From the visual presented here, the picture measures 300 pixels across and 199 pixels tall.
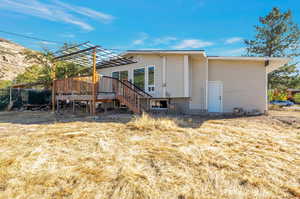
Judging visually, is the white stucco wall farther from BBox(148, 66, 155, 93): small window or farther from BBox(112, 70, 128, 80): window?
BBox(112, 70, 128, 80): window

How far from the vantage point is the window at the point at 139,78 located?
30.8 ft

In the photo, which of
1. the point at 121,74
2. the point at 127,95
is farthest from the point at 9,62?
the point at 127,95

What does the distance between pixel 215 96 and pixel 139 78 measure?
16.6ft

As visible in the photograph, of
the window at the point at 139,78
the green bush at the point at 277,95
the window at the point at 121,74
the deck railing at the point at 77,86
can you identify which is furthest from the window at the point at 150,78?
the green bush at the point at 277,95

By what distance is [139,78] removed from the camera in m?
9.55

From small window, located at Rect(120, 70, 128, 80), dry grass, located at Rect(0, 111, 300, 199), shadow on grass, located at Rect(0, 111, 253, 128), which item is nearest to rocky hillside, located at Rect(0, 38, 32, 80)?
small window, located at Rect(120, 70, 128, 80)

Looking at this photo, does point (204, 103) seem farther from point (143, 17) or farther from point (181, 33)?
point (143, 17)

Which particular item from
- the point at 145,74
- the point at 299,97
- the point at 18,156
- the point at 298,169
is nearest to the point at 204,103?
the point at 145,74

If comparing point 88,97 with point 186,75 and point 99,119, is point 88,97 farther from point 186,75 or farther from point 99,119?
point 186,75

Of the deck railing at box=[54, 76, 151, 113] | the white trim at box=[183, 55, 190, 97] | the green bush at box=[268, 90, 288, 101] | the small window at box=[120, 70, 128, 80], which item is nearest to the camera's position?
the deck railing at box=[54, 76, 151, 113]

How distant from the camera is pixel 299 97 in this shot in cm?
1888

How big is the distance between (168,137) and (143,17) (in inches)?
456

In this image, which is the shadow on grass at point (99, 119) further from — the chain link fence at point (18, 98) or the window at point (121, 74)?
the chain link fence at point (18, 98)

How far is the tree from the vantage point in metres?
15.9
